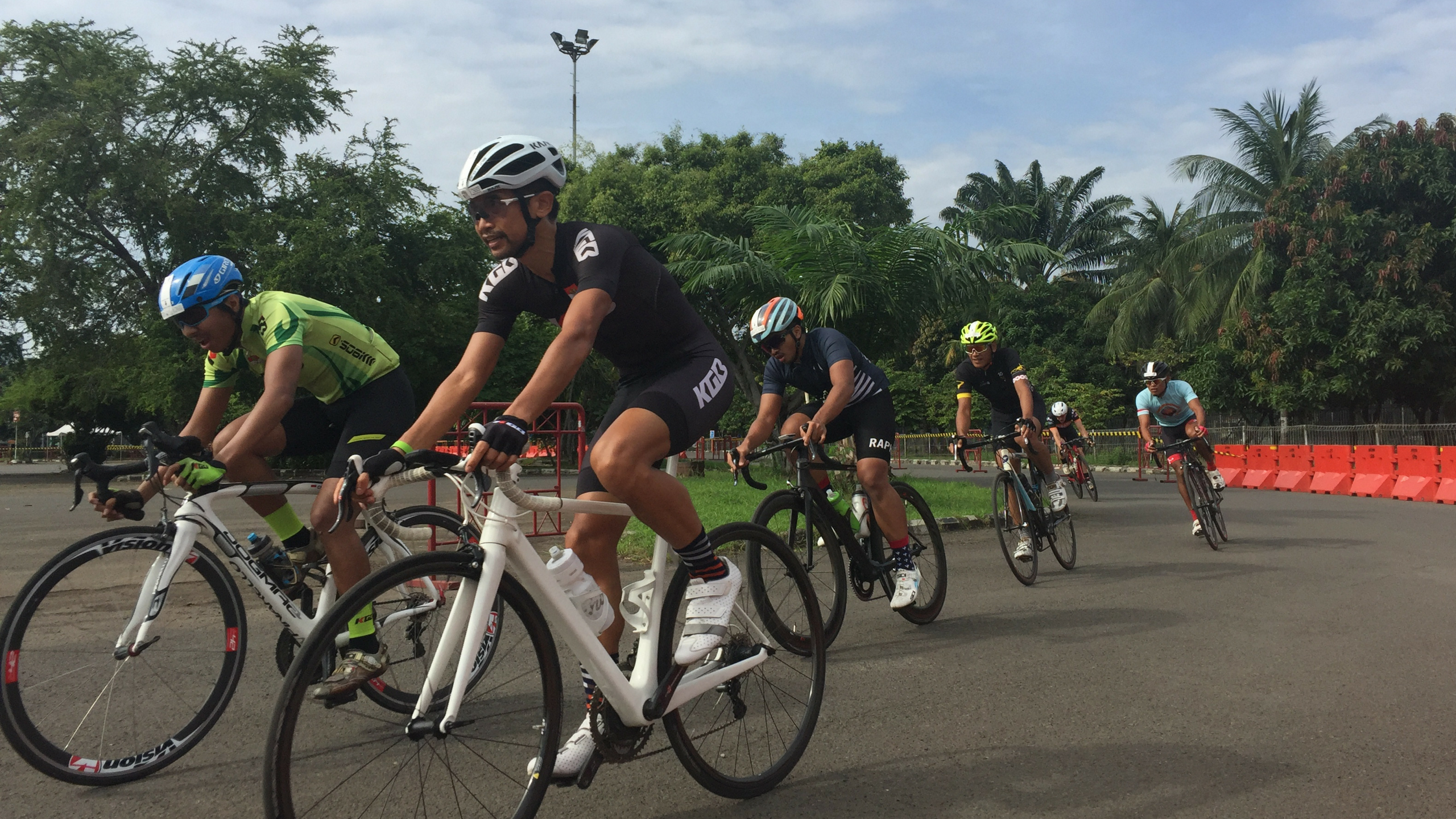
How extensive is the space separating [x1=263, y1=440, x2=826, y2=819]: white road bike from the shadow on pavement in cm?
18

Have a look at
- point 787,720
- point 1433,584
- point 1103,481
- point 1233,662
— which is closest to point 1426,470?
point 1103,481

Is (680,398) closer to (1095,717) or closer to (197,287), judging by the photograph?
(197,287)

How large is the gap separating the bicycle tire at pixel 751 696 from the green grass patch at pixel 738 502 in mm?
3900

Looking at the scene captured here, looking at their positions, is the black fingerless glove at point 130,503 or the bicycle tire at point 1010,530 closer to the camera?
the black fingerless glove at point 130,503

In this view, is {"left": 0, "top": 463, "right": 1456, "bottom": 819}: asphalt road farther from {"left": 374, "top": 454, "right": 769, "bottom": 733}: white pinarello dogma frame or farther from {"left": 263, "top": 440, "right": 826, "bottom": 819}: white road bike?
{"left": 374, "top": 454, "right": 769, "bottom": 733}: white pinarello dogma frame

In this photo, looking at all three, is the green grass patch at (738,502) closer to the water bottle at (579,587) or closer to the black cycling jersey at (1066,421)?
the black cycling jersey at (1066,421)

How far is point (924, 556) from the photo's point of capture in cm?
627

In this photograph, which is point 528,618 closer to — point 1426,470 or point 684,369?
point 684,369

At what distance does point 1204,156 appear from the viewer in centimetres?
3556

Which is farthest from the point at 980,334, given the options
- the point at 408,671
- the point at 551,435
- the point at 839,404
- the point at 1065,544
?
the point at 408,671

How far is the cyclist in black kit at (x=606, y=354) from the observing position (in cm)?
301

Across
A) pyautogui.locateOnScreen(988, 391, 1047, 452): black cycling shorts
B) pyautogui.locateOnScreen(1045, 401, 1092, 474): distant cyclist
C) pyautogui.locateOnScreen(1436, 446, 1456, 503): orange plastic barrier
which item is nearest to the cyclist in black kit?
pyautogui.locateOnScreen(988, 391, 1047, 452): black cycling shorts

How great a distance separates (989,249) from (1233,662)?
13.3m

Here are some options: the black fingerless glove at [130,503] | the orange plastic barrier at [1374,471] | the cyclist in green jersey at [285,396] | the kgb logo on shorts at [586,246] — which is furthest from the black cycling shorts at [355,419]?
the orange plastic barrier at [1374,471]
